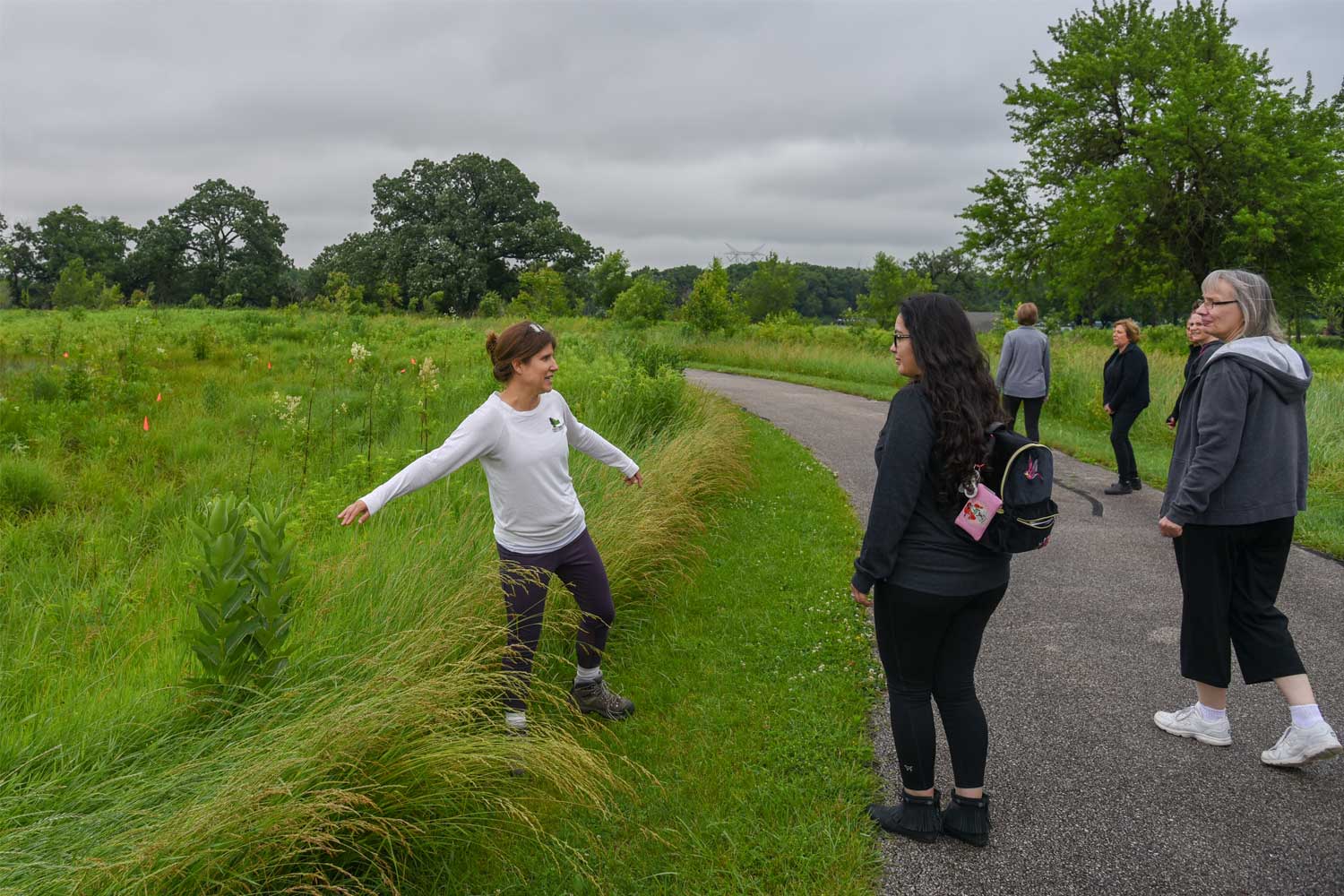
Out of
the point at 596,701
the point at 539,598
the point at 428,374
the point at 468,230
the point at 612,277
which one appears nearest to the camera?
the point at 539,598

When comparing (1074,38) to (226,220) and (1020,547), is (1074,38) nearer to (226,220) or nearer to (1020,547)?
(1020,547)

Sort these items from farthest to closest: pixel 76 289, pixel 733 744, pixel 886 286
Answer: pixel 886 286 → pixel 76 289 → pixel 733 744

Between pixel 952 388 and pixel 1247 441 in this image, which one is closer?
pixel 952 388

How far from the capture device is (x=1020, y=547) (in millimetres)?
2762

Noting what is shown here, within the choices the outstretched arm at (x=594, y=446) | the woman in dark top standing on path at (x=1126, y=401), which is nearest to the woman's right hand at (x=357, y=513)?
the outstretched arm at (x=594, y=446)

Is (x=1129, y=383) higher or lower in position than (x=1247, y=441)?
lower

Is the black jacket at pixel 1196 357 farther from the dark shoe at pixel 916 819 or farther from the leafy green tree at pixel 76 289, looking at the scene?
the leafy green tree at pixel 76 289

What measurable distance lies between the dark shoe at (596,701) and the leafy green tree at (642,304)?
1063 inches

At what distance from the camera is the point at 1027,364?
937cm

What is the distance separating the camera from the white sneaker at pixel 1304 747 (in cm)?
340

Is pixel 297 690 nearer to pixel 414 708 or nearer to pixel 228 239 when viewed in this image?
pixel 414 708

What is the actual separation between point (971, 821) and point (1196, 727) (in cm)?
152

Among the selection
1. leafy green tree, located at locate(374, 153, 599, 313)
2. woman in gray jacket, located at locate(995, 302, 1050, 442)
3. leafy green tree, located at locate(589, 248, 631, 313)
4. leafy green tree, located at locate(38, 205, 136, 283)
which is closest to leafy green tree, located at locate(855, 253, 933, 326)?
leafy green tree, located at locate(374, 153, 599, 313)

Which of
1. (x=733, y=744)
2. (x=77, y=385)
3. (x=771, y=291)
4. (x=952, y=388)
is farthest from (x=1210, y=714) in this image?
(x=771, y=291)
